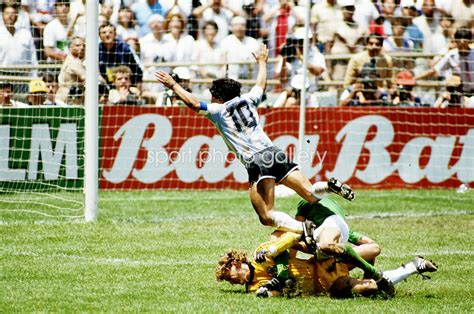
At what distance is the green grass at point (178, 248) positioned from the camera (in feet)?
26.6

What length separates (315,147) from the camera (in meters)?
17.7

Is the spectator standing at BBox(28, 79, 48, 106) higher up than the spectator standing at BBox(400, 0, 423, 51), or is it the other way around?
the spectator standing at BBox(400, 0, 423, 51)

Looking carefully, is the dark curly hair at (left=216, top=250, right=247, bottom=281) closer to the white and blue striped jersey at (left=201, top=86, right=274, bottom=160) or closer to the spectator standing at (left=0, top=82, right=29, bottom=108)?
the white and blue striped jersey at (left=201, top=86, right=274, bottom=160)

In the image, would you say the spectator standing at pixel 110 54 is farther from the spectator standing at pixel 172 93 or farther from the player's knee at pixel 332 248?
the player's knee at pixel 332 248

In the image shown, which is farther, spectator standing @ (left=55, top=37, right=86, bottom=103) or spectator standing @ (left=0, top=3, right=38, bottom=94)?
spectator standing @ (left=55, top=37, right=86, bottom=103)

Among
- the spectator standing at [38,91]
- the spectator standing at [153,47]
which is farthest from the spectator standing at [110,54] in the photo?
the spectator standing at [153,47]

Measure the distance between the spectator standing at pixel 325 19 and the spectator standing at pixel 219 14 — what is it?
63.7 inches

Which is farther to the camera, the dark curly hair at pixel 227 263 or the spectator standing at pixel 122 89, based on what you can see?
the spectator standing at pixel 122 89

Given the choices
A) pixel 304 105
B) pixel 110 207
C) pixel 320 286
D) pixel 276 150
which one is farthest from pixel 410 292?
pixel 304 105

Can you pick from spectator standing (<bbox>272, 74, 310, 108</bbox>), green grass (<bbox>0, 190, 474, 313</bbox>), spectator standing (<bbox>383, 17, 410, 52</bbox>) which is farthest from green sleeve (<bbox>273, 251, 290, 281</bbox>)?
spectator standing (<bbox>383, 17, 410, 52</bbox>)

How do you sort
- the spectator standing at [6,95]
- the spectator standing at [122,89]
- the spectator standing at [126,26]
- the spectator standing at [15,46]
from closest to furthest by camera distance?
the spectator standing at [6,95]
the spectator standing at [15,46]
the spectator standing at [122,89]
the spectator standing at [126,26]

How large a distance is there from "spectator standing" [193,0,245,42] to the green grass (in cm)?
376

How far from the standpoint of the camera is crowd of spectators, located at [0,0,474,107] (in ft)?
56.2

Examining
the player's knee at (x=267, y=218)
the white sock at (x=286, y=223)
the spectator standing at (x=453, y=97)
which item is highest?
the spectator standing at (x=453, y=97)
